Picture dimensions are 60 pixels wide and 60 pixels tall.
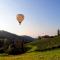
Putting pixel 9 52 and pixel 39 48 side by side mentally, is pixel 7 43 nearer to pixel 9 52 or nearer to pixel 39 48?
pixel 9 52

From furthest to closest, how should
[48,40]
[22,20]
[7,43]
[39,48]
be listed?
[7,43], [48,40], [39,48], [22,20]

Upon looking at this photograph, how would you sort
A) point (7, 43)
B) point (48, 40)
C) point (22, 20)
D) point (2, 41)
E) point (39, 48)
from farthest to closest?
point (2, 41) → point (7, 43) → point (48, 40) → point (39, 48) → point (22, 20)

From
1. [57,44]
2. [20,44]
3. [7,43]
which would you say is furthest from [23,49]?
[57,44]

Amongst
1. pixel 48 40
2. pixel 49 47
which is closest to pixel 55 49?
pixel 49 47

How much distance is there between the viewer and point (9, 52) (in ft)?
117

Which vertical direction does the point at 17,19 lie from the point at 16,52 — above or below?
above

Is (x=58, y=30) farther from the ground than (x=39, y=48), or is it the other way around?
(x=58, y=30)

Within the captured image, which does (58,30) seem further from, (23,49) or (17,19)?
(17,19)

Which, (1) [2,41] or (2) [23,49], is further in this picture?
(1) [2,41]

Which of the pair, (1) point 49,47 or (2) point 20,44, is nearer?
(1) point 49,47

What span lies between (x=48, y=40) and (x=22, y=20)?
291 inches

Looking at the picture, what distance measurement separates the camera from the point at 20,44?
38125 mm

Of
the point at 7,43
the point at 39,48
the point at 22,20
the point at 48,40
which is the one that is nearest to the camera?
the point at 22,20

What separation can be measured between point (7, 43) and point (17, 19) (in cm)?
926
